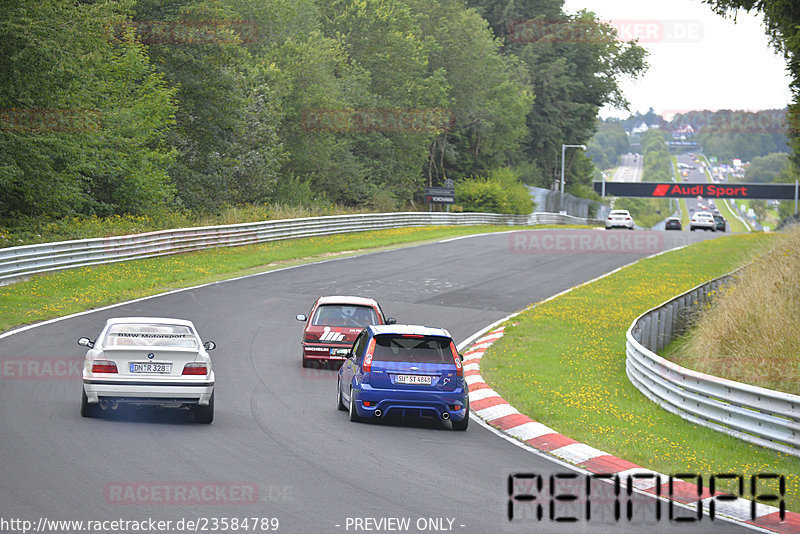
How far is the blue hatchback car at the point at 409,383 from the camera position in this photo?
12602 millimetres

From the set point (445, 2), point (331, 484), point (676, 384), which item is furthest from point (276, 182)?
point (331, 484)

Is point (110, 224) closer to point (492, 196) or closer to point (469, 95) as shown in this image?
point (492, 196)

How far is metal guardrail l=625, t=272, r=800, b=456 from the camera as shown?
11.5 metres

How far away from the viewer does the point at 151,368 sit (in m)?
11.9

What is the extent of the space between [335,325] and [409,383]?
5280 millimetres

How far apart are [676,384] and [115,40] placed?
34.1m

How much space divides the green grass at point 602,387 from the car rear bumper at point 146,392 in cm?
494

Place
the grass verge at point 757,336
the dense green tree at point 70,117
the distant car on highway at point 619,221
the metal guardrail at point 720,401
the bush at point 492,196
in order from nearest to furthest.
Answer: the metal guardrail at point 720,401
the grass verge at point 757,336
the dense green tree at point 70,117
the distant car on highway at point 619,221
the bush at point 492,196

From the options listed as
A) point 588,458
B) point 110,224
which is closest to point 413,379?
point 588,458

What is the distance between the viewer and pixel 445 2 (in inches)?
3216
